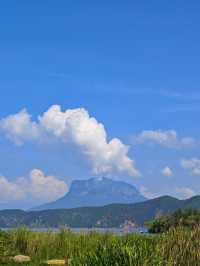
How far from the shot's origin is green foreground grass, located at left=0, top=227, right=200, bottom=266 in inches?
579

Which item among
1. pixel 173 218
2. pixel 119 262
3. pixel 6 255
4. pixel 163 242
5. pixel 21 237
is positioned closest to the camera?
pixel 119 262

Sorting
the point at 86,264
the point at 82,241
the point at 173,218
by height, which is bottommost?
the point at 86,264

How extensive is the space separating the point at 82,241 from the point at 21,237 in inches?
118

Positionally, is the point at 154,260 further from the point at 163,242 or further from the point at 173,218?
the point at 173,218

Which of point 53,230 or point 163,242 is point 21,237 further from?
point 163,242

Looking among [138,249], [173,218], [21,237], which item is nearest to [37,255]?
[21,237]

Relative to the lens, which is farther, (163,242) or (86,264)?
(163,242)

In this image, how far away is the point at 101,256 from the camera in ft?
48.8

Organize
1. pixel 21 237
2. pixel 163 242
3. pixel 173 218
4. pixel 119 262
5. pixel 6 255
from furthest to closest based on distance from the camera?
pixel 173 218 → pixel 21 237 → pixel 6 255 → pixel 163 242 → pixel 119 262

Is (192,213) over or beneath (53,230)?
over

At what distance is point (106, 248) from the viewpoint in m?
15.4

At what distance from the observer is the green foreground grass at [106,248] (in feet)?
48.2

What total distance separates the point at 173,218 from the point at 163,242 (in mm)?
72232

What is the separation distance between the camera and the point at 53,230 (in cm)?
2889
